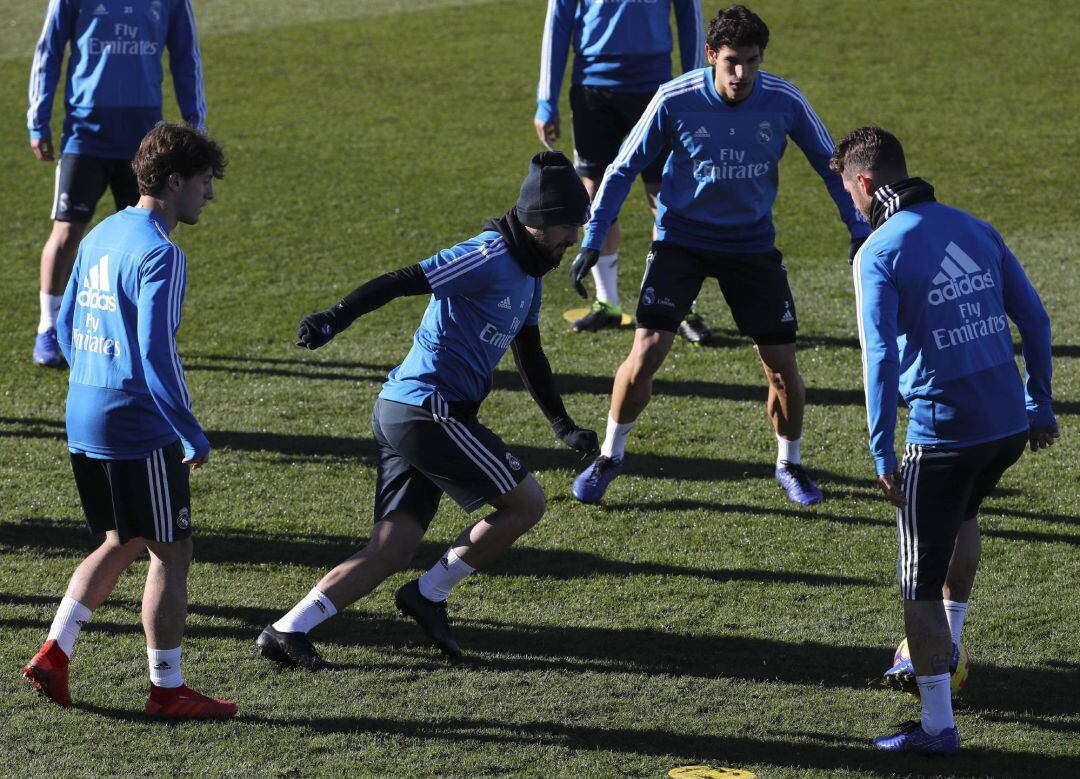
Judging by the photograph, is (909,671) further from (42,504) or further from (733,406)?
(42,504)

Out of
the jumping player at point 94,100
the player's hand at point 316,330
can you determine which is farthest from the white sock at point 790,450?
the jumping player at point 94,100

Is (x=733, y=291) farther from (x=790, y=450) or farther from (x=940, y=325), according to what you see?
(x=940, y=325)

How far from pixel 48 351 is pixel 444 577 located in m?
4.39

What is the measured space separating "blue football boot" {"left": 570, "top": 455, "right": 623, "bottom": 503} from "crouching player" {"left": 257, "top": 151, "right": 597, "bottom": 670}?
158 cm

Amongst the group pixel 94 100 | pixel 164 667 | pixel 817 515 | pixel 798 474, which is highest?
pixel 94 100

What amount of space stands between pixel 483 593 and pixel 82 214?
4067 millimetres

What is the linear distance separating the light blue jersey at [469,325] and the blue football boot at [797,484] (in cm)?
217

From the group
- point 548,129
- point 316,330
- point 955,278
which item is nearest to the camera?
point 955,278

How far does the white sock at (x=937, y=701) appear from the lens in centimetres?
469

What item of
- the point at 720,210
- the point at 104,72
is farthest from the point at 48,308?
the point at 720,210

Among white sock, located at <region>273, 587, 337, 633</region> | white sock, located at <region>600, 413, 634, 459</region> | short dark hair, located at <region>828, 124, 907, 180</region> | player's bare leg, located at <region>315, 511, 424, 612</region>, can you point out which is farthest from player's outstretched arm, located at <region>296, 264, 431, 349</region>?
white sock, located at <region>600, 413, 634, 459</region>

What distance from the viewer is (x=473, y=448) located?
5258mm

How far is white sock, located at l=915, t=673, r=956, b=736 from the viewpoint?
4688 millimetres

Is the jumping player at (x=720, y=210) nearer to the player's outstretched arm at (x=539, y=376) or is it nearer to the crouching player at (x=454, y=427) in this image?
the player's outstretched arm at (x=539, y=376)
